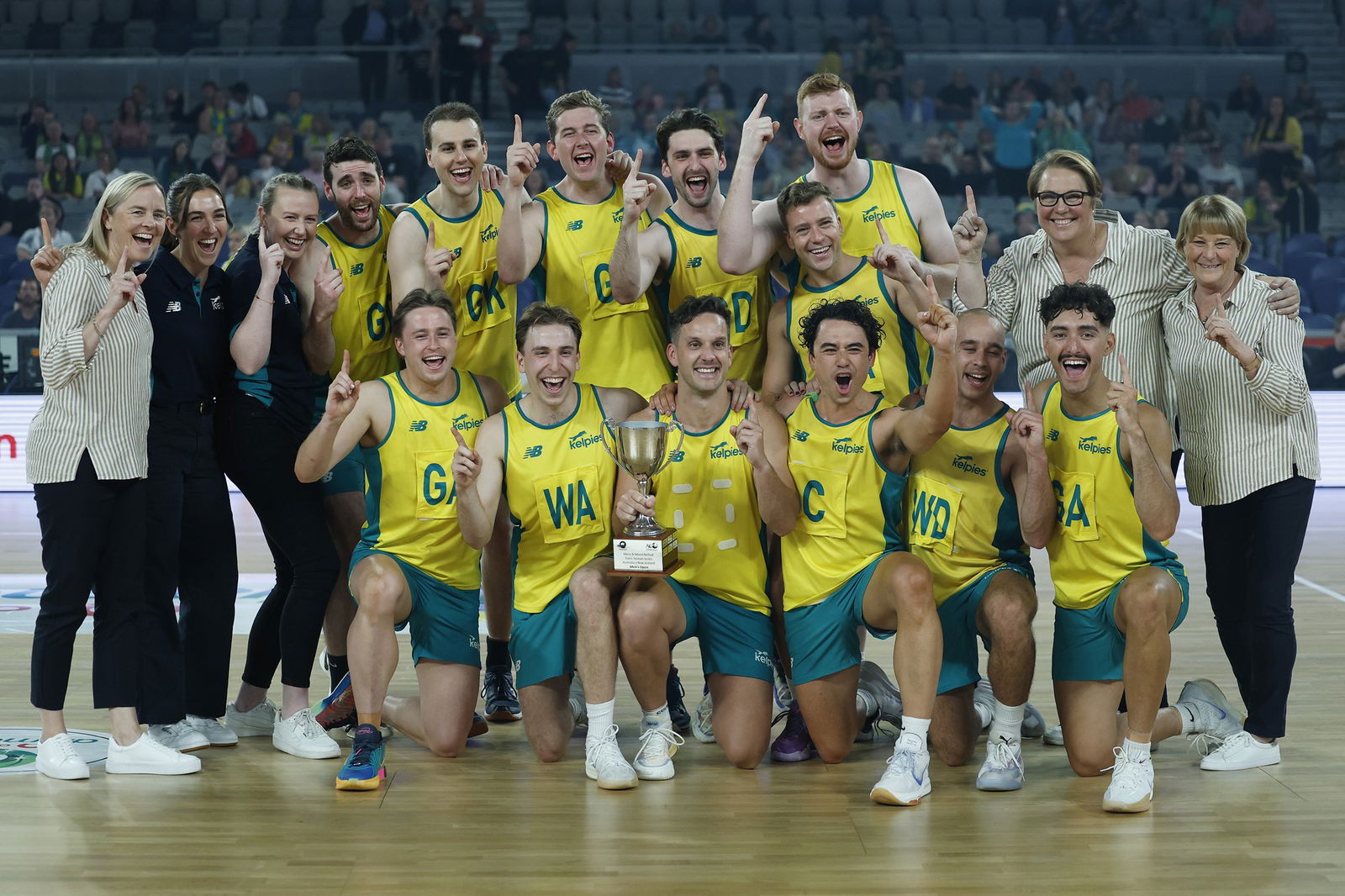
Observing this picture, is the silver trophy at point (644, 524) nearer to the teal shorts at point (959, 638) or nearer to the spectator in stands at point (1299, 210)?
the teal shorts at point (959, 638)

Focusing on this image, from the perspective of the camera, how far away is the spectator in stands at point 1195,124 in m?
14.3

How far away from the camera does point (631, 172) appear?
4.62 meters

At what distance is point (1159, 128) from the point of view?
47.5 ft

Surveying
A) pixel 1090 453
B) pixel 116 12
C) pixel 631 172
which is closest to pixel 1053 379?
pixel 1090 453

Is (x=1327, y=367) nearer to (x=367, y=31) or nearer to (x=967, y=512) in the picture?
(x=967, y=512)

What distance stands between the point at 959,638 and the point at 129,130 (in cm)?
1282

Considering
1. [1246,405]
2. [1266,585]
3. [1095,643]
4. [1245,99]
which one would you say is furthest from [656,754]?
[1245,99]

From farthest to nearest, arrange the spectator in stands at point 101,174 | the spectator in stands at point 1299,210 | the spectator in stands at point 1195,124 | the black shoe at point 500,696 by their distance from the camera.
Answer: the spectator in stands at point 1195,124 → the spectator in stands at point 101,174 → the spectator in stands at point 1299,210 → the black shoe at point 500,696

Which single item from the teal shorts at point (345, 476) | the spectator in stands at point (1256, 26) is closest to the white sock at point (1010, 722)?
the teal shorts at point (345, 476)

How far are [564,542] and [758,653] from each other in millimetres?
711

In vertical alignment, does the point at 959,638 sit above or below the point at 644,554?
below

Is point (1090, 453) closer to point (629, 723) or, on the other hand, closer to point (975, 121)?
point (629, 723)

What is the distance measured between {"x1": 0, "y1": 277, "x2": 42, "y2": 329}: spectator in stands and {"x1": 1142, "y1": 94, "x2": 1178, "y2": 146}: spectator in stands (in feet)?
36.2

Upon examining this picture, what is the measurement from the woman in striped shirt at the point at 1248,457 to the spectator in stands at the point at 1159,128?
36.0ft
